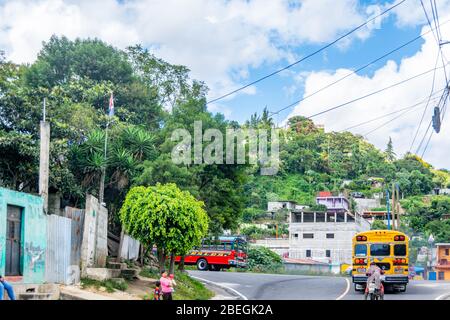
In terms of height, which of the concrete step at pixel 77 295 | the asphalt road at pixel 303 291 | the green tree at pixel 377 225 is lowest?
the asphalt road at pixel 303 291

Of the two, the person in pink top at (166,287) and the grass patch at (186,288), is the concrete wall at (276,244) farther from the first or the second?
the person in pink top at (166,287)

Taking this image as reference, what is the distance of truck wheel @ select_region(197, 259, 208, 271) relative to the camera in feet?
152

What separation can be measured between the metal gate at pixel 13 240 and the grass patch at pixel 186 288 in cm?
A: 697

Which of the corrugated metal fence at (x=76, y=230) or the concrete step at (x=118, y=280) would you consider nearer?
the corrugated metal fence at (x=76, y=230)

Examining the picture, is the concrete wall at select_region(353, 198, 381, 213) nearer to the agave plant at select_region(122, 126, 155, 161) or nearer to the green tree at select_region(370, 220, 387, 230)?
the green tree at select_region(370, 220, 387, 230)

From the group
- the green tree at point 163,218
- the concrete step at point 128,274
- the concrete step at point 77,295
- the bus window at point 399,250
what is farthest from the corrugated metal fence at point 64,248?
the bus window at point 399,250

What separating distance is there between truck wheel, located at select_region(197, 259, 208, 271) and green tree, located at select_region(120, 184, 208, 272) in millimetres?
21076

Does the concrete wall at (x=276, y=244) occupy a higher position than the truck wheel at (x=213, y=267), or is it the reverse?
the concrete wall at (x=276, y=244)

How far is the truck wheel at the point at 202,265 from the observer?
1823 inches

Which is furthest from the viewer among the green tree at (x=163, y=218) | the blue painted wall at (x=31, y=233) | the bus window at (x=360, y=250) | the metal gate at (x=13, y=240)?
the bus window at (x=360, y=250)

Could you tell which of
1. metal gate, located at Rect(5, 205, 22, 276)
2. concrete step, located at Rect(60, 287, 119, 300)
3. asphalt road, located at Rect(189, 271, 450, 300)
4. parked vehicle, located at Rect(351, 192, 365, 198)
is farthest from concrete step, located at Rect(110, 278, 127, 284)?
parked vehicle, located at Rect(351, 192, 365, 198)

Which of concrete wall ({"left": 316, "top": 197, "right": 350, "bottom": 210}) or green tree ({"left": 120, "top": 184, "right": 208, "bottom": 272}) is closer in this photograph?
green tree ({"left": 120, "top": 184, "right": 208, "bottom": 272})
